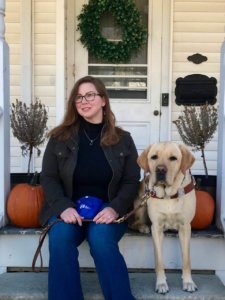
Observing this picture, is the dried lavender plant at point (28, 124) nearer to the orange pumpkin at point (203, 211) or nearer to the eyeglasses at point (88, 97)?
the eyeglasses at point (88, 97)

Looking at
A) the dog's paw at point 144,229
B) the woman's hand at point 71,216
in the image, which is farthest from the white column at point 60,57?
the woman's hand at point 71,216

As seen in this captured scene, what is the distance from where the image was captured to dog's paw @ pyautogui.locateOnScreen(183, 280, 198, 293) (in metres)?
2.97

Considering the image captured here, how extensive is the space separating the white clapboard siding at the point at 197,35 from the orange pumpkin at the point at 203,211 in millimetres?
2090

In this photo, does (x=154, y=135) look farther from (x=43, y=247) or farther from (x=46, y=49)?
(x=43, y=247)

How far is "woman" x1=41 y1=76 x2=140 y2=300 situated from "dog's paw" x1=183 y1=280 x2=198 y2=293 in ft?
1.66

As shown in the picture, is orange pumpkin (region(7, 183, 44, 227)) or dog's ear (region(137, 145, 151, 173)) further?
orange pumpkin (region(7, 183, 44, 227))

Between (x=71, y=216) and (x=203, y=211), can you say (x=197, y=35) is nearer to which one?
(x=203, y=211)

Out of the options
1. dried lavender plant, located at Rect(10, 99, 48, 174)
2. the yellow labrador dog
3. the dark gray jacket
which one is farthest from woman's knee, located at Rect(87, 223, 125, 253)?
dried lavender plant, located at Rect(10, 99, 48, 174)

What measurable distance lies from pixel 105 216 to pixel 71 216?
7.9 inches

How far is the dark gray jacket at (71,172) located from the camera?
3.03 m

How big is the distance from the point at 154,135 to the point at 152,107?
321 mm

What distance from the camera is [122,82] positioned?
217 inches

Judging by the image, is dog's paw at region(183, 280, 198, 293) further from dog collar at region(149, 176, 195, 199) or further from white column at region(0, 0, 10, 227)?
white column at region(0, 0, 10, 227)

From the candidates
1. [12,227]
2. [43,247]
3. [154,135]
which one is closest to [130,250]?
[43,247]
